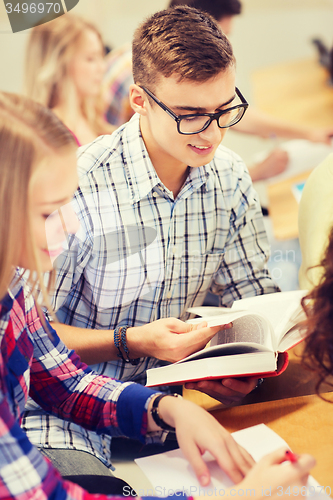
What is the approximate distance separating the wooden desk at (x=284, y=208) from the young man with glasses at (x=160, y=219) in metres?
0.33

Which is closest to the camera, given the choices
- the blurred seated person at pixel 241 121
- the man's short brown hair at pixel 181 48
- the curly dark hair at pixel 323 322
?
the curly dark hair at pixel 323 322

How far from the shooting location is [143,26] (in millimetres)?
905

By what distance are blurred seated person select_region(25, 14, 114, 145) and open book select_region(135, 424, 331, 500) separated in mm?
1230

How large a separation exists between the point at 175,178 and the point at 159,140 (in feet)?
0.36

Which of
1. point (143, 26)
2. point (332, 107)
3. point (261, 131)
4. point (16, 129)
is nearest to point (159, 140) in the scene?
point (143, 26)

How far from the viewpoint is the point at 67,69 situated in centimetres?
173

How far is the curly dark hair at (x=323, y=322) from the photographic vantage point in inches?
25.1

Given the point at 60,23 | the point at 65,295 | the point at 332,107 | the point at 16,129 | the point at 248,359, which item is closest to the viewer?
the point at 16,129

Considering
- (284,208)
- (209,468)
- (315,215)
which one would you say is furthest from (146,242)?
(284,208)

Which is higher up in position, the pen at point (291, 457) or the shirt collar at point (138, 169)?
the shirt collar at point (138, 169)

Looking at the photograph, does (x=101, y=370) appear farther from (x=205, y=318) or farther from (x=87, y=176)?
(x=87, y=176)

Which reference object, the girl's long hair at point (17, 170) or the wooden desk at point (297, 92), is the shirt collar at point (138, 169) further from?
the wooden desk at point (297, 92)

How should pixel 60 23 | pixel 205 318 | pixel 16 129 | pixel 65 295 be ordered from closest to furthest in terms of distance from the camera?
pixel 16 129
pixel 205 318
pixel 65 295
pixel 60 23

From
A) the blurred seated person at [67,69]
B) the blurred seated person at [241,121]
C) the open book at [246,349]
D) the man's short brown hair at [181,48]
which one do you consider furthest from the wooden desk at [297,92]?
the open book at [246,349]
